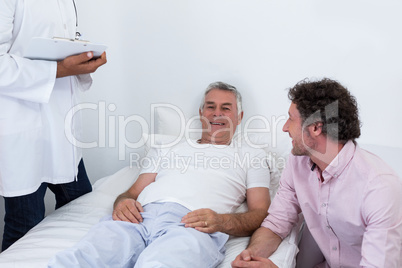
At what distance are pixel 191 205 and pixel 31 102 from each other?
0.71 metres

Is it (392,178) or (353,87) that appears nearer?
(392,178)

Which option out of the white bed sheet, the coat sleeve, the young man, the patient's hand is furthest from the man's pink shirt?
the coat sleeve

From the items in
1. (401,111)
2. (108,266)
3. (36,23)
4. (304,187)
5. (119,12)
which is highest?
(119,12)

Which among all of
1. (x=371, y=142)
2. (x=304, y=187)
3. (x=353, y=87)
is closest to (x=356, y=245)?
(x=304, y=187)

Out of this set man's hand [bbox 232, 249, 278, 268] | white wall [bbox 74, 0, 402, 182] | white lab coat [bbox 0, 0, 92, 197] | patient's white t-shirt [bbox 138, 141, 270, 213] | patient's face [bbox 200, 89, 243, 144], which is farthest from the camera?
patient's face [bbox 200, 89, 243, 144]

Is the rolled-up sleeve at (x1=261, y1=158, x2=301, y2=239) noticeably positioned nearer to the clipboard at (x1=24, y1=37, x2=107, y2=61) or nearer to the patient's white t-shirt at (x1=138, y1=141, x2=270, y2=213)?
the patient's white t-shirt at (x1=138, y1=141, x2=270, y2=213)

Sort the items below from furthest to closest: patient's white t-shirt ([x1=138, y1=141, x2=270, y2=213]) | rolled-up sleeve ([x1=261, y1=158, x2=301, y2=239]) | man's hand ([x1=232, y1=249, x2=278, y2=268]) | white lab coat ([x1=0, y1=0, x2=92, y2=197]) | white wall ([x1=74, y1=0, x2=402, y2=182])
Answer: white wall ([x1=74, y1=0, x2=402, y2=182]) < patient's white t-shirt ([x1=138, y1=141, x2=270, y2=213]) < rolled-up sleeve ([x1=261, y1=158, x2=301, y2=239]) < white lab coat ([x1=0, y1=0, x2=92, y2=197]) < man's hand ([x1=232, y1=249, x2=278, y2=268])

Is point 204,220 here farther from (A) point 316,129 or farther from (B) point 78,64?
(B) point 78,64

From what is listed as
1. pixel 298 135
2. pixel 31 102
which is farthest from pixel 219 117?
pixel 31 102

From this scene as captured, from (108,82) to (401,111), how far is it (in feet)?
4.90

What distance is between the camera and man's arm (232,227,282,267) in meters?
1.27

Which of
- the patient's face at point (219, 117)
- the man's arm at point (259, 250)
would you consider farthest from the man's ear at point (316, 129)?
the patient's face at point (219, 117)

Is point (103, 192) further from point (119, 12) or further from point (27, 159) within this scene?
point (119, 12)

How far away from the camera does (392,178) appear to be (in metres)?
1.16
